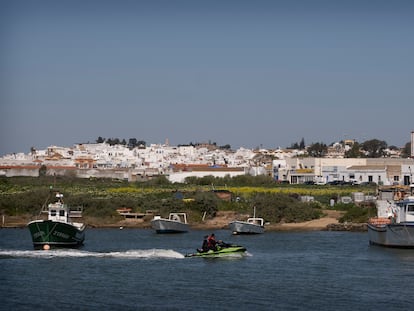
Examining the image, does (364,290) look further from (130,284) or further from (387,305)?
(130,284)

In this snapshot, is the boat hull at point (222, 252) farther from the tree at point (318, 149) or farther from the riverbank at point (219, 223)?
the tree at point (318, 149)

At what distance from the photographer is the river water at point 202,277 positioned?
31.9m

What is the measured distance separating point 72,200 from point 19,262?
30.5 metres

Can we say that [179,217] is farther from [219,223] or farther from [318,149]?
[318,149]

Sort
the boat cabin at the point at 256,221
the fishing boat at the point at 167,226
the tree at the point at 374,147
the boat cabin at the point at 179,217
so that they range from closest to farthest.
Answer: the fishing boat at the point at 167,226, the boat cabin at the point at 256,221, the boat cabin at the point at 179,217, the tree at the point at 374,147

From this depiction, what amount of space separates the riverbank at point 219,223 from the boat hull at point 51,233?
17.9m

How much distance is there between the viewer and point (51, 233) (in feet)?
155

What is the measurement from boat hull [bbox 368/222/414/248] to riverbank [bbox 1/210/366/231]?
12179 millimetres

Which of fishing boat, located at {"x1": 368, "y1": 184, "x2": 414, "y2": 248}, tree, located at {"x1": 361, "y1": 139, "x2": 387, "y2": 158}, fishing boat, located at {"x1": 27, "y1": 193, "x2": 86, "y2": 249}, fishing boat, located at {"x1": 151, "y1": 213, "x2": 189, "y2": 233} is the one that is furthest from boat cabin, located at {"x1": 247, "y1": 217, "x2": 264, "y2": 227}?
tree, located at {"x1": 361, "y1": 139, "x2": 387, "y2": 158}

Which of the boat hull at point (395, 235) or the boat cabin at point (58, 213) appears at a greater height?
the boat cabin at point (58, 213)

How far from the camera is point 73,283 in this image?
3575 cm

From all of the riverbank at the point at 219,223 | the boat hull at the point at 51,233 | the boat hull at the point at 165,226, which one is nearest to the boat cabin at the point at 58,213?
the boat hull at the point at 51,233

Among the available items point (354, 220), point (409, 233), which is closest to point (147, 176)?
point (354, 220)

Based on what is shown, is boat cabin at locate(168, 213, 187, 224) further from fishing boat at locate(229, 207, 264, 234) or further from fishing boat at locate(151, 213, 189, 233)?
fishing boat at locate(229, 207, 264, 234)
